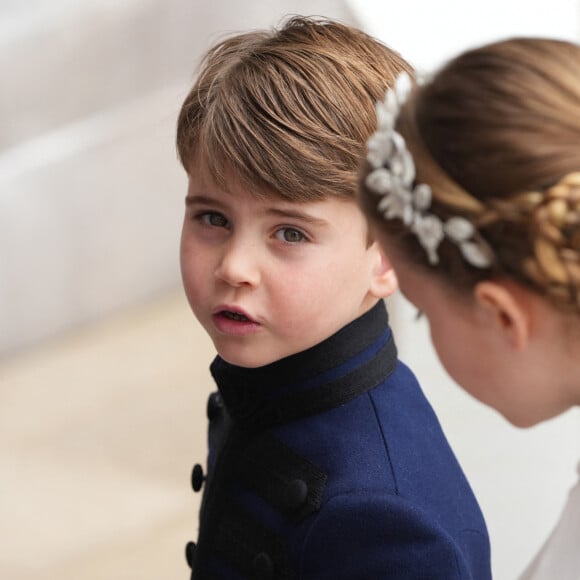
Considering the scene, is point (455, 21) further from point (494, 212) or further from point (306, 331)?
point (494, 212)

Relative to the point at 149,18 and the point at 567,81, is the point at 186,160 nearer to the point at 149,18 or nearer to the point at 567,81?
the point at 567,81

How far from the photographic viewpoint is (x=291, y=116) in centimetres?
126

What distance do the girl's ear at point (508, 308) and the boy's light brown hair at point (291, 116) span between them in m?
0.32

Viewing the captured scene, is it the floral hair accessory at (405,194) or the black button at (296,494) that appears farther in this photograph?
the black button at (296,494)

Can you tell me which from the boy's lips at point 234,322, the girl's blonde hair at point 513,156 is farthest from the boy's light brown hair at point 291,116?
the girl's blonde hair at point 513,156

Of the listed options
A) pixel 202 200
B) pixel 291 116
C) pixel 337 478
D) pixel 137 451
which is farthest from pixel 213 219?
pixel 137 451

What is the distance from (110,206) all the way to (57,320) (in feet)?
1.16

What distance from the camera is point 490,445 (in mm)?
2023

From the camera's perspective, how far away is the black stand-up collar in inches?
53.1

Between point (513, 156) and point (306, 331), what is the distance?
17.3 inches

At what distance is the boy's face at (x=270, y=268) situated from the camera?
50.0 inches

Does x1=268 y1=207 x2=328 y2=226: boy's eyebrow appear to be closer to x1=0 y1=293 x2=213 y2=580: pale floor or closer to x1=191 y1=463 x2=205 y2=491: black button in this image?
x1=191 y1=463 x2=205 y2=491: black button

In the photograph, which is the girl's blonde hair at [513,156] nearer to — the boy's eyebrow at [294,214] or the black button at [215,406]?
the boy's eyebrow at [294,214]

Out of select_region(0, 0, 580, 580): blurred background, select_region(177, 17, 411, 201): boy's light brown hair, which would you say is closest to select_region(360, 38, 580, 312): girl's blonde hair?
select_region(177, 17, 411, 201): boy's light brown hair
